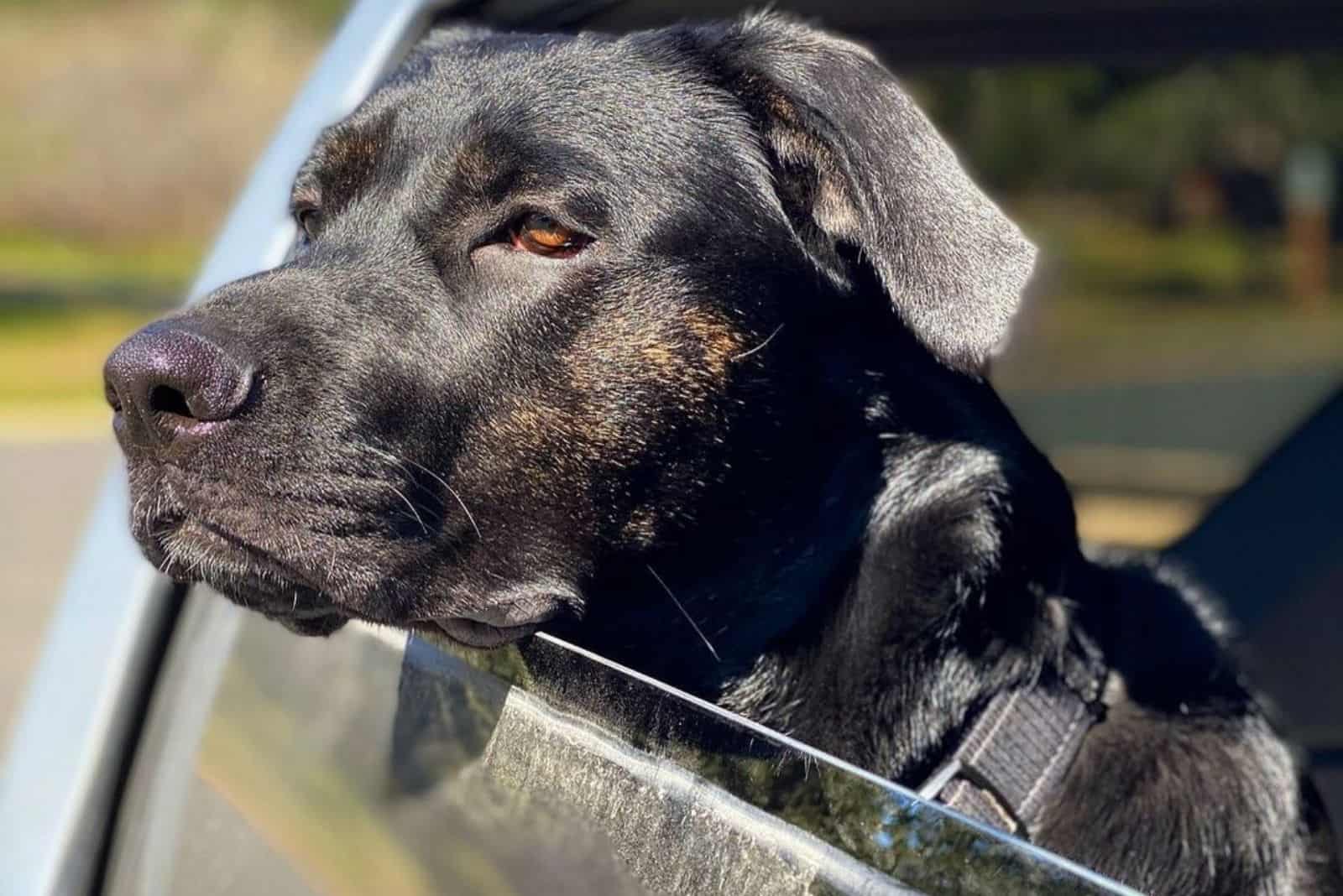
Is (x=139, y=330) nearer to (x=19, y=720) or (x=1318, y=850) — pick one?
(x=19, y=720)

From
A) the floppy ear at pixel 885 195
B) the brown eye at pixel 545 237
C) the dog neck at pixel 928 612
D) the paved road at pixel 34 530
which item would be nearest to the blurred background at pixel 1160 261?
the paved road at pixel 34 530

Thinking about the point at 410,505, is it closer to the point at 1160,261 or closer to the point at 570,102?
the point at 570,102

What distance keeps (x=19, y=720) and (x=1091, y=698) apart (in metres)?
1.57

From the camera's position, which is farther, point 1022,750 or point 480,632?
point 1022,750

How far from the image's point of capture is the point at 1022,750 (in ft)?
6.46

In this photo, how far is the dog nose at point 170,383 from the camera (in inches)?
66.0

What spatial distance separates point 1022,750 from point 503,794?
2.55ft

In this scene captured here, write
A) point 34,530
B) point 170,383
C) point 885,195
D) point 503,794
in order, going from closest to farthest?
point 503,794, point 170,383, point 885,195, point 34,530

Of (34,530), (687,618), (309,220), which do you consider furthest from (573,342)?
(34,530)

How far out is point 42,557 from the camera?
12.6 m

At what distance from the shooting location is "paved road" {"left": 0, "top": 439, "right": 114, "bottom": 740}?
10.2 metres

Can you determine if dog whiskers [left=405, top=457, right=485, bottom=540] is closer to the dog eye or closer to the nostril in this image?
the nostril

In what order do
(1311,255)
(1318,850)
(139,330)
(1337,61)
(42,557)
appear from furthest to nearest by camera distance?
(42,557)
(1311,255)
(1337,61)
(1318,850)
(139,330)

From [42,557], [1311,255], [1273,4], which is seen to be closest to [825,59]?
[1273,4]
